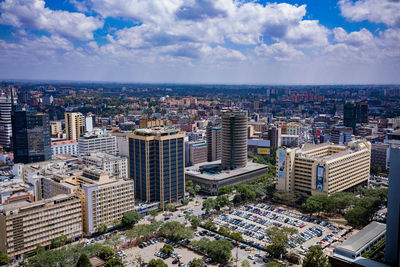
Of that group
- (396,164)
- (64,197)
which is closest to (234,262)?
(396,164)

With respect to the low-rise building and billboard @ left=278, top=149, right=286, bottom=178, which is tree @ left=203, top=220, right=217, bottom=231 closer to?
billboard @ left=278, top=149, right=286, bottom=178

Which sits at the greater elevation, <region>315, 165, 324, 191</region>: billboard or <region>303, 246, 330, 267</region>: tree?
<region>315, 165, 324, 191</region>: billboard

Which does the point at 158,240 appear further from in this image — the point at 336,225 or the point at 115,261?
the point at 336,225

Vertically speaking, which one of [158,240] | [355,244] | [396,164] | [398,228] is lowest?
[158,240]

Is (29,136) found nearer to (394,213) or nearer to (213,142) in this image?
(213,142)

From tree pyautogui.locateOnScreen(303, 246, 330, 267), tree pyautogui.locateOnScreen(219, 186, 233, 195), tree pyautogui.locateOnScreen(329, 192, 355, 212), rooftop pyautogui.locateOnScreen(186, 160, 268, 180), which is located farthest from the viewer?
rooftop pyautogui.locateOnScreen(186, 160, 268, 180)

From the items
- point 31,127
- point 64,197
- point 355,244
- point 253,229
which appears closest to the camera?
point 355,244

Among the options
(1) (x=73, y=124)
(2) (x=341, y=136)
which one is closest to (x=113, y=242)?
(1) (x=73, y=124)

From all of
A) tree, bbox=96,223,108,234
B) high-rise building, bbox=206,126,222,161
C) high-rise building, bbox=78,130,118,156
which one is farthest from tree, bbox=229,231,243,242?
high-rise building, bbox=78,130,118,156
